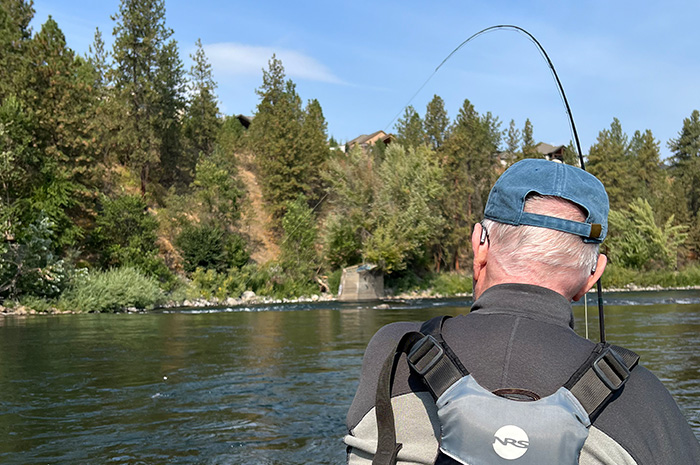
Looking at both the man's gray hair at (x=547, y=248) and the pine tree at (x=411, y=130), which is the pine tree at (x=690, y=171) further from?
the man's gray hair at (x=547, y=248)

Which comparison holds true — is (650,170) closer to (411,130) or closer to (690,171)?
(690,171)

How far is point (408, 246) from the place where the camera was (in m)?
37.0

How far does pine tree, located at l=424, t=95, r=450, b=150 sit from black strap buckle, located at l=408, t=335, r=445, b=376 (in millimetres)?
52390

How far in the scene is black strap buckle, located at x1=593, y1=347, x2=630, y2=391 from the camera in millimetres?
1364

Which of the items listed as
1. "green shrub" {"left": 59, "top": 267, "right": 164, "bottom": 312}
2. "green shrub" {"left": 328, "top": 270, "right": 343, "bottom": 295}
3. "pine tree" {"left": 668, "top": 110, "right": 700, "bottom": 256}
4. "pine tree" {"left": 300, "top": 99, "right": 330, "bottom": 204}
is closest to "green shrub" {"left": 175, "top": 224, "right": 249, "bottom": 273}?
"green shrub" {"left": 328, "top": 270, "right": 343, "bottom": 295}

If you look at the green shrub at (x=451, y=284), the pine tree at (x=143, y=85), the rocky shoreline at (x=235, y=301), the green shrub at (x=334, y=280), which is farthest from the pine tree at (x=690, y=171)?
the pine tree at (x=143, y=85)

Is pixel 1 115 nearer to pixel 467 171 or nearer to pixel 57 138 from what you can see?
pixel 57 138

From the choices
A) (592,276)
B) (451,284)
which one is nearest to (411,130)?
(451,284)

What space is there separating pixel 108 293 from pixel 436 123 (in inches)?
1288

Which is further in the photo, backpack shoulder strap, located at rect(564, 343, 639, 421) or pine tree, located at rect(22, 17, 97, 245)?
pine tree, located at rect(22, 17, 97, 245)

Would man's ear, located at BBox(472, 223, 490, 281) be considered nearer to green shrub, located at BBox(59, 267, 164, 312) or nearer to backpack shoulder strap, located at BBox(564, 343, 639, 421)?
backpack shoulder strap, located at BBox(564, 343, 639, 421)

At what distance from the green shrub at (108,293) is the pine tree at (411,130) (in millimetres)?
28830

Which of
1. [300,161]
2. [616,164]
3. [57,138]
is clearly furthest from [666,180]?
[57,138]

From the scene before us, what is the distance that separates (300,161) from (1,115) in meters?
23.2
